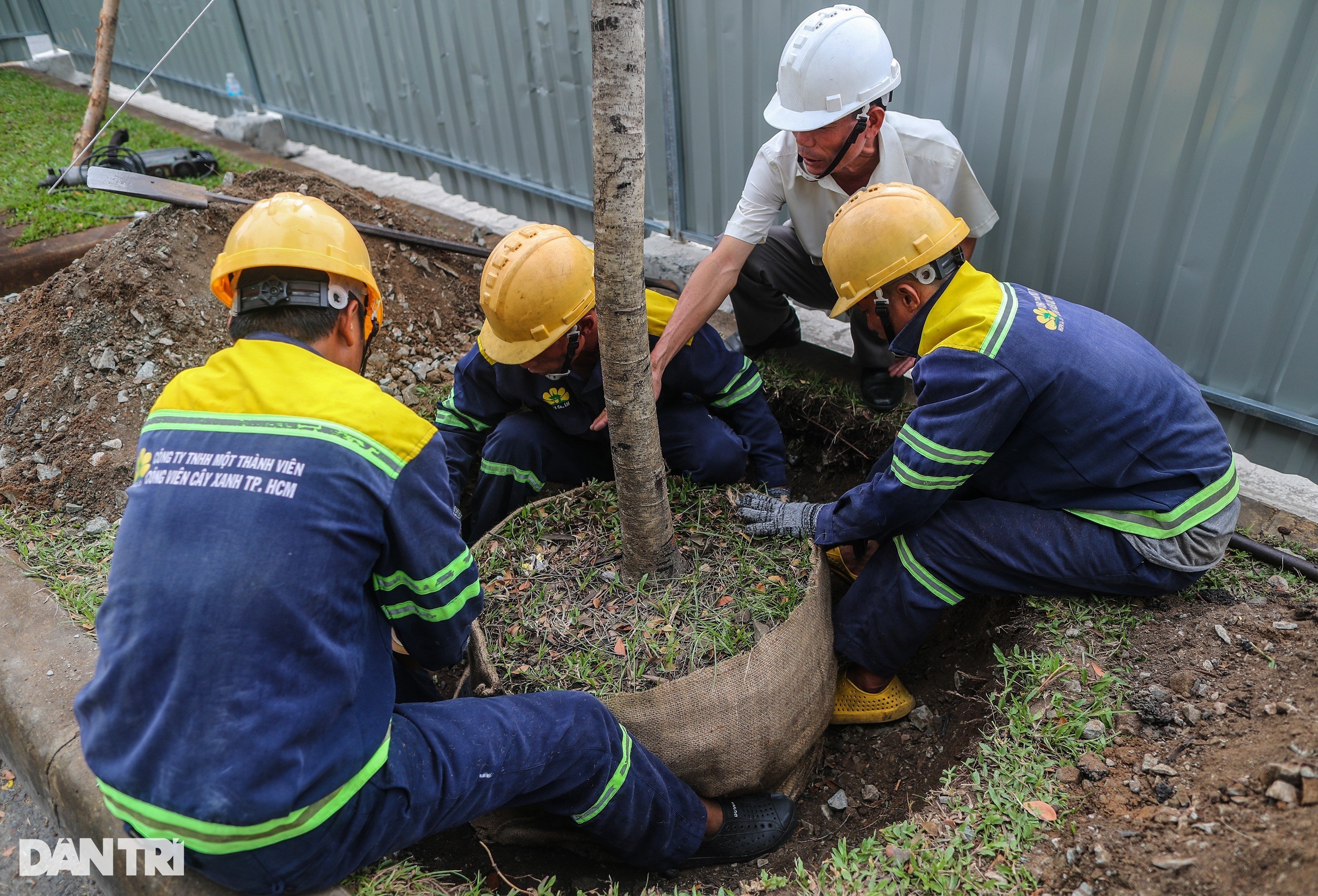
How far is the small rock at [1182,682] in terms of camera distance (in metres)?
2.09

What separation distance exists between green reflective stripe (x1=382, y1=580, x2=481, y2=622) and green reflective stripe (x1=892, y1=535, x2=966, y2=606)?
1299 millimetres

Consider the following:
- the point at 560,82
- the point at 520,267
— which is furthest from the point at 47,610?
the point at 560,82

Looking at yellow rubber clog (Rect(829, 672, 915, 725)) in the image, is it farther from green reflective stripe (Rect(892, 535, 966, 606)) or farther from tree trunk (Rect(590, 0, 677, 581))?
tree trunk (Rect(590, 0, 677, 581))

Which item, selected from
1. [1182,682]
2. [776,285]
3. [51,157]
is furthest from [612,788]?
[51,157]

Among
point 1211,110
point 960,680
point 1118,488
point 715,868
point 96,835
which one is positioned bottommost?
point 715,868

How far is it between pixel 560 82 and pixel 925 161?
2.51 meters

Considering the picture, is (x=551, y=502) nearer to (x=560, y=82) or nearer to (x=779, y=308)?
(x=779, y=308)

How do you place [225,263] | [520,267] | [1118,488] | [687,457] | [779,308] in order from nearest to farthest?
1. [225,263]
2. [1118,488]
3. [520,267]
4. [687,457]
5. [779,308]

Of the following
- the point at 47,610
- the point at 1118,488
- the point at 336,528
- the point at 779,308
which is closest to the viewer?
the point at 336,528

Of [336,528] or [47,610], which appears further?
[47,610]

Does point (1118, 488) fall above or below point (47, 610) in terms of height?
above

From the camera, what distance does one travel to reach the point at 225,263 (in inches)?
72.2

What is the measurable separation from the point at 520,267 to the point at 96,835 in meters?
1.90

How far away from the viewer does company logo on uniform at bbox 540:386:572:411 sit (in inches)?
116
